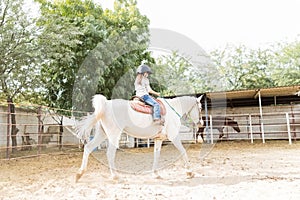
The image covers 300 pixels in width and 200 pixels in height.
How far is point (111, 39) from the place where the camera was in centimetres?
940

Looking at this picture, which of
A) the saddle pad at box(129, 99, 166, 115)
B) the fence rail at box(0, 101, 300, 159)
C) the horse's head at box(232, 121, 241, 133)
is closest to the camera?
the saddle pad at box(129, 99, 166, 115)

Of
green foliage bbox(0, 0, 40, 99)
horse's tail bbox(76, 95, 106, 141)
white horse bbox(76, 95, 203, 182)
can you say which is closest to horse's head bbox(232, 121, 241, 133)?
white horse bbox(76, 95, 203, 182)

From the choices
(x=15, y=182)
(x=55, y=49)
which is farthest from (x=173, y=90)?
(x=15, y=182)

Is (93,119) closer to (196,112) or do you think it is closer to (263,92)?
(196,112)

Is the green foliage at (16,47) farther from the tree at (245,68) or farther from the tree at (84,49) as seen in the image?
the tree at (245,68)

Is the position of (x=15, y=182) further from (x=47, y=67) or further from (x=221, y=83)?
(x=221, y=83)

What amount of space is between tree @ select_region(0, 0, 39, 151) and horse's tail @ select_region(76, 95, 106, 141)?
4377mm

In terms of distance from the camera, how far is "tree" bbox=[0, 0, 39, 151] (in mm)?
7262

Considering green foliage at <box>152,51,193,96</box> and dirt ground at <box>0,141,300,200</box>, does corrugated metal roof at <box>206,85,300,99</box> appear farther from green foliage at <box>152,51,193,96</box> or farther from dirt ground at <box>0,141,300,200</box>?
green foliage at <box>152,51,193,96</box>

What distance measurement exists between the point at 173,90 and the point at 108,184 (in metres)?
16.6

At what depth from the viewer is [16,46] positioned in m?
7.38

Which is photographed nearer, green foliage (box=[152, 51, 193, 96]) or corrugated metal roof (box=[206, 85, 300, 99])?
corrugated metal roof (box=[206, 85, 300, 99])

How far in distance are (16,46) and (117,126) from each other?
5.12m

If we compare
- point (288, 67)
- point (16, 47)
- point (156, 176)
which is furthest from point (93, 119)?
point (288, 67)
